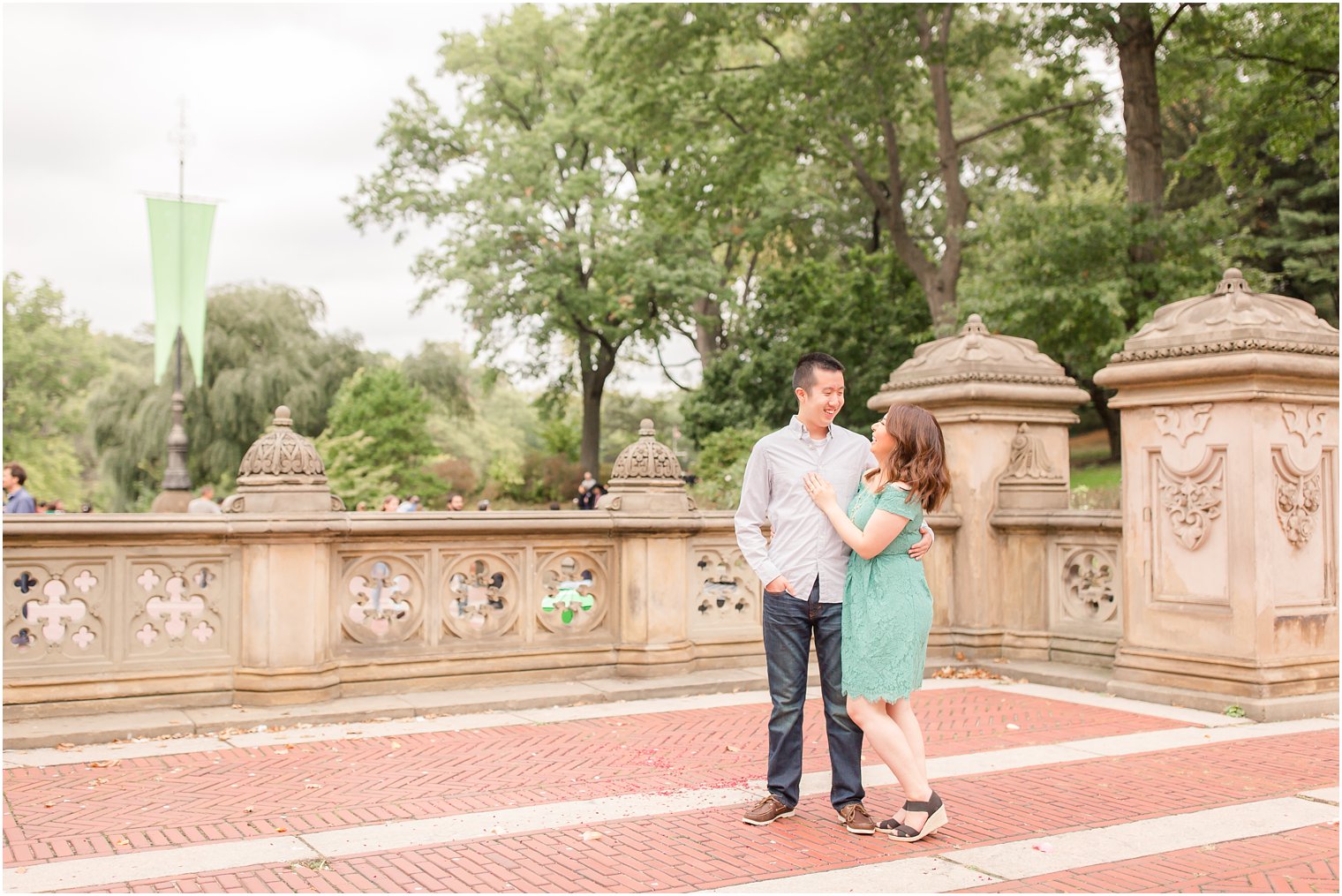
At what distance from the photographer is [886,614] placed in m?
5.09

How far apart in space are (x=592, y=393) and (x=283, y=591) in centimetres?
3076

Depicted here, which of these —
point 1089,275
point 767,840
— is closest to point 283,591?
point 767,840

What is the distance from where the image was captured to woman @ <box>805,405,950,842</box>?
5027 mm

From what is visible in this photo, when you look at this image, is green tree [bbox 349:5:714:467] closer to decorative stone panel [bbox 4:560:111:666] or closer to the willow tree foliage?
the willow tree foliage

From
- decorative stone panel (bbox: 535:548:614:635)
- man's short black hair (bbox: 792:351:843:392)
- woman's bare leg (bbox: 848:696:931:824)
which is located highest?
man's short black hair (bbox: 792:351:843:392)

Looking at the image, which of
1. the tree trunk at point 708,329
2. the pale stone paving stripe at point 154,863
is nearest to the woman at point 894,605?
the pale stone paving stripe at point 154,863

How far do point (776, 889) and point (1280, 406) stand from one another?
5.75 meters

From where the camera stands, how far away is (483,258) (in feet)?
118

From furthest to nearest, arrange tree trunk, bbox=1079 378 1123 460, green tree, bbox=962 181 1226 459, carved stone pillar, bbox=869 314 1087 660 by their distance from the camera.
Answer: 1. tree trunk, bbox=1079 378 1123 460
2. green tree, bbox=962 181 1226 459
3. carved stone pillar, bbox=869 314 1087 660

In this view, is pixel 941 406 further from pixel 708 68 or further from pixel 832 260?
pixel 832 260

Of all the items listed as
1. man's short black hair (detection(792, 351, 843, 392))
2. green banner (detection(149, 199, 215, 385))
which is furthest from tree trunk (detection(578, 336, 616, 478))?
man's short black hair (detection(792, 351, 843, 392))

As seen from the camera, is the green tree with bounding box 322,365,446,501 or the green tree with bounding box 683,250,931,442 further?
the green tree with bounding box 322,365,446,501

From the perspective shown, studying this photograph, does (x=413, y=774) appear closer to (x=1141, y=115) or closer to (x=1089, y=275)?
(x=1089, y=275)

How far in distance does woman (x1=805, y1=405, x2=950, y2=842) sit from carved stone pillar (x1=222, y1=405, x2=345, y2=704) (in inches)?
166
